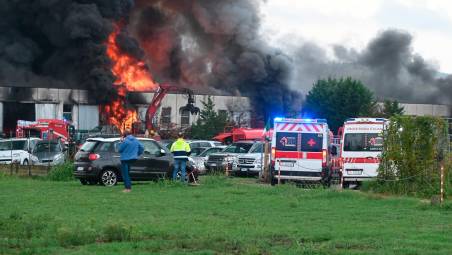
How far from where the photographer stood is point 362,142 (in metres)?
29.1

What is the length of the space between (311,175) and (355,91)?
40621mm

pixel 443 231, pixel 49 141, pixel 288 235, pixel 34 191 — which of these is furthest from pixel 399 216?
pixel 49 141

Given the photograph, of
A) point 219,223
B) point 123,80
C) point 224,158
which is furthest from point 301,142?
point 123,80

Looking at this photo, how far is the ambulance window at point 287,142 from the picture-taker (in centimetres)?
3014

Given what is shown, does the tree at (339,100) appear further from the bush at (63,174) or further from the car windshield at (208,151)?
the bush at (63,174)

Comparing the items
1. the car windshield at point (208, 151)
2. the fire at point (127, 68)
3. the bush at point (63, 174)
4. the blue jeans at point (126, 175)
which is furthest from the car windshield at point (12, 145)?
the blue jeans at point (126, 175)

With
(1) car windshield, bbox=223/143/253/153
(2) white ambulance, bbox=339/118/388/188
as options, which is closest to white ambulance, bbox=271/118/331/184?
(2) white ambulance, bbox=339/118/388/188

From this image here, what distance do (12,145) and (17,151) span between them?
0.51 meters

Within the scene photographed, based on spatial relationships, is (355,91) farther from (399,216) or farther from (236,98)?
(399,216)

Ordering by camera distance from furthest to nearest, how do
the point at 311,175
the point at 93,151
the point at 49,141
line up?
the point at 49,141 → the point at 311,175 → the point at 93,151

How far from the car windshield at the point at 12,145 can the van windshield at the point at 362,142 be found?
1922cm

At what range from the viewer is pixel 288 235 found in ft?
41.6

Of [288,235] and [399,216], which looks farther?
[399,216]

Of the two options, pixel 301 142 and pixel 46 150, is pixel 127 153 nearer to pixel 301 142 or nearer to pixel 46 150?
pixel 301 142
